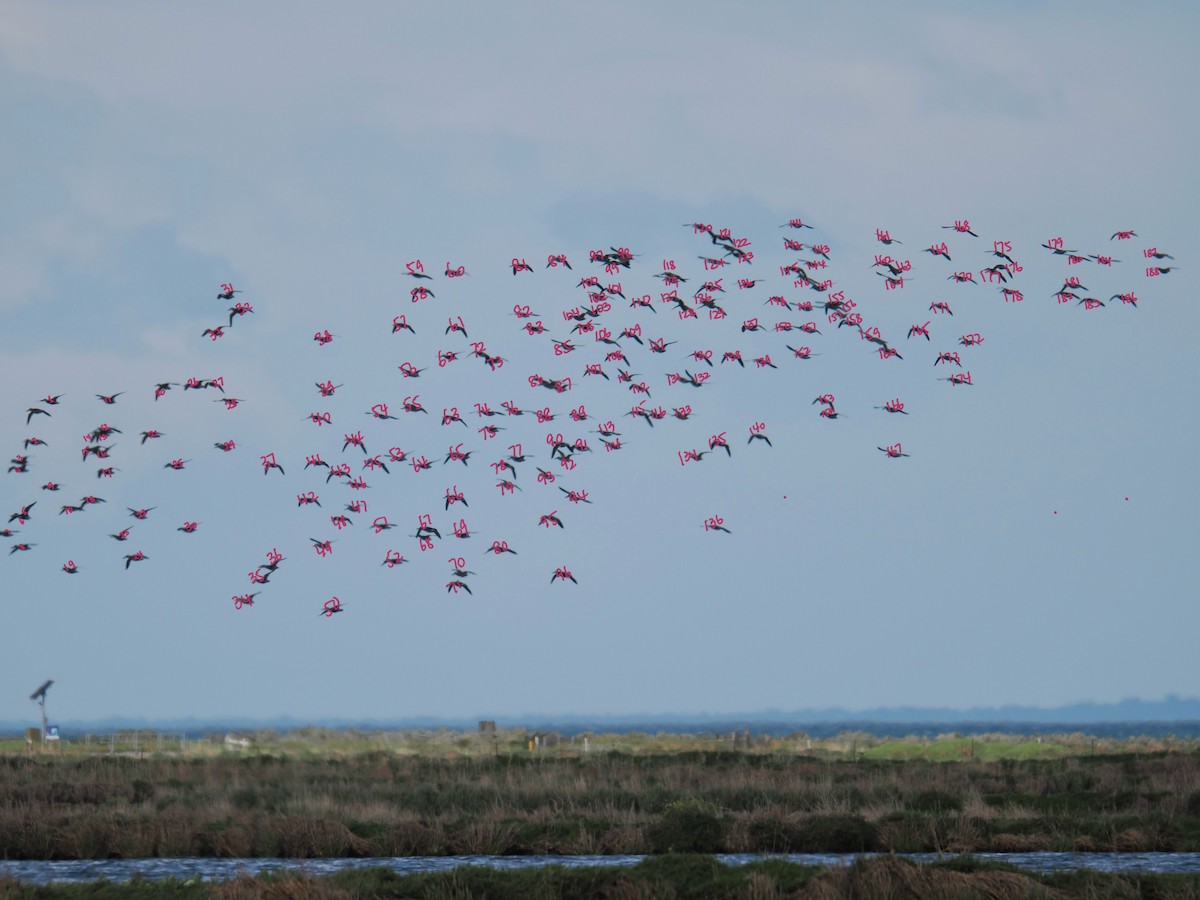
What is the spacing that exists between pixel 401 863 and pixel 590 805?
9883mm

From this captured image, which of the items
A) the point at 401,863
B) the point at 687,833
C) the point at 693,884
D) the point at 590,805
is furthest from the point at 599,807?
the point at 693,884

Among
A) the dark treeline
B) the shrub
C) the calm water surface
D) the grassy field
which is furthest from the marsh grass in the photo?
the dark treeline

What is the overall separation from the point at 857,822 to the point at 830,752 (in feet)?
119

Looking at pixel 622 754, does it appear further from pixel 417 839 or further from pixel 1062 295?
pixel 1062 295

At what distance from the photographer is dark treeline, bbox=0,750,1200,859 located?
3762 centimetres

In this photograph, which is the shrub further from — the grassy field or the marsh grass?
the marsh grass

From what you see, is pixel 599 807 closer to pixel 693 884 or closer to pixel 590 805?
pixel 590 805

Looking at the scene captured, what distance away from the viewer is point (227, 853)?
38.4 meters

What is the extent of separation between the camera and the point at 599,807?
43.8 metres

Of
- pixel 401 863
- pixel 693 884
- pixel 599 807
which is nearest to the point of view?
pixel 693 884

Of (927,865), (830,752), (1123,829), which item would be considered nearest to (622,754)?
(830,752)

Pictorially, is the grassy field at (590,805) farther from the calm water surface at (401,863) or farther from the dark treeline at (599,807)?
the calm water surface at (401,863)

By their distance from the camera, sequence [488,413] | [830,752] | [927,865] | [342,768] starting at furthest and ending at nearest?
[830,752] → [342,768] → [488,413] → [927,865]

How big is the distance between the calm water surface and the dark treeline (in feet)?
3.25
